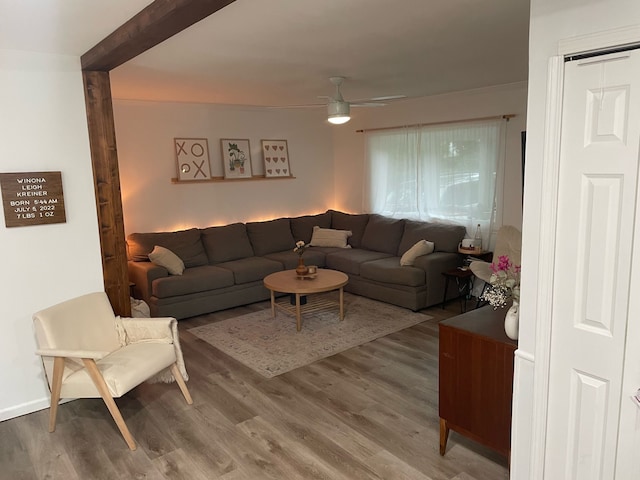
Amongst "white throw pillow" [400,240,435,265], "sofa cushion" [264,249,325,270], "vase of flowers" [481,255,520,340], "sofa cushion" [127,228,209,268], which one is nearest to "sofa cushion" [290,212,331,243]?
"sofa cushion" [264,249,325,270]

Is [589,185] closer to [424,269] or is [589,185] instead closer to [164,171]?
[424,269]

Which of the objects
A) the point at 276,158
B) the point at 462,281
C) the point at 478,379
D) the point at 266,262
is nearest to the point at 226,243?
the point at 266,262

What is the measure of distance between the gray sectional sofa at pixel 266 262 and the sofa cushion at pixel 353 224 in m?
0.01

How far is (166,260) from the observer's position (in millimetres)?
5027

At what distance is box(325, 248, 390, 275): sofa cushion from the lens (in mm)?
5676

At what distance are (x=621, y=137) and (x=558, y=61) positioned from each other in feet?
1.13

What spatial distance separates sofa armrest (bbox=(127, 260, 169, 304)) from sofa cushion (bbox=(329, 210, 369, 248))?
2.62 metres

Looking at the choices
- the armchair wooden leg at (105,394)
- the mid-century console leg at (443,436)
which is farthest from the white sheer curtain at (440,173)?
the armchair wooden leg at (105,394)

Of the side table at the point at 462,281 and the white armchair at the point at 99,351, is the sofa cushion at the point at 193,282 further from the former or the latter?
the side table at the point at 462,281

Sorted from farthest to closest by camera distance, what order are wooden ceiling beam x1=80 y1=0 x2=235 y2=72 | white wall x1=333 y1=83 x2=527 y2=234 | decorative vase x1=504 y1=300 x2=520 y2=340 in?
1. white wall x1=333 y1=83 x2=527 y2=234
2. decorative vase x1=504 y1=300 x2=520 y2=340
3. wooden ceiling beam x1=80 y1=0 x2=235 y2=72

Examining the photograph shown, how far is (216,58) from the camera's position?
11.1 feet

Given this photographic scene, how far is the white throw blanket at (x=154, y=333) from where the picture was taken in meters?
3.20

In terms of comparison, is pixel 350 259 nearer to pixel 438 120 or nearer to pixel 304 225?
pixel 304 225

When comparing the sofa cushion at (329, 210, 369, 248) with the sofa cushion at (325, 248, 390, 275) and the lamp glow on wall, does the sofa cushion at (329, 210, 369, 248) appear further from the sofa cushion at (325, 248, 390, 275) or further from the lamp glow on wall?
the lamp glow on wall
